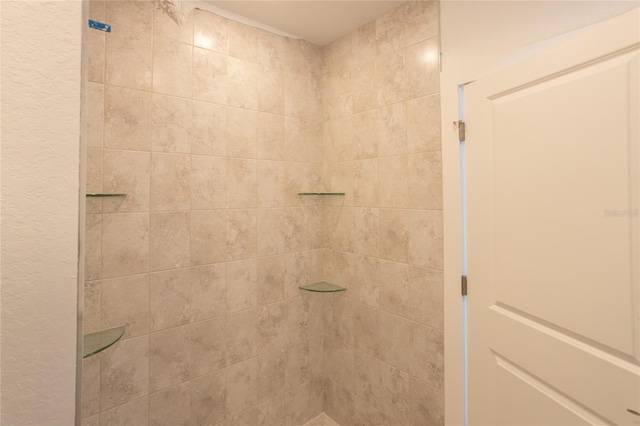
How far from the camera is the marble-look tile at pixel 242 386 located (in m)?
1.47

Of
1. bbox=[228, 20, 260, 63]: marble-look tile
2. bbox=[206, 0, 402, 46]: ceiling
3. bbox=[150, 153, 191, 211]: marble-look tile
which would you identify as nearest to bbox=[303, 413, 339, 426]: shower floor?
bbox=[150, 153, 191, 211]: marble-look tile

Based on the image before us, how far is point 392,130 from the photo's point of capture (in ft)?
4.75

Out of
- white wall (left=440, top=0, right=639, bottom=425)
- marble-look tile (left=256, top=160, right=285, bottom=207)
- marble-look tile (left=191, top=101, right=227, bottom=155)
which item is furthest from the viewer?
marble-look tile (left=256, top=160, right=285, bottom=207)

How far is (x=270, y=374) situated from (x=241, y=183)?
3.48 ft

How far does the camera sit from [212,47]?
1.42m

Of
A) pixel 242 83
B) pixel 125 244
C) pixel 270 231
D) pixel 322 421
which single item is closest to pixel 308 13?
pixel 242 83

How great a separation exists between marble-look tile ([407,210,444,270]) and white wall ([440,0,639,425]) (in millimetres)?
41

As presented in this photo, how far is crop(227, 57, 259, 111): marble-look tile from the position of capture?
1482 millimetres

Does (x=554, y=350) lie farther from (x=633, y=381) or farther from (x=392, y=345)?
(x=392, y=345)

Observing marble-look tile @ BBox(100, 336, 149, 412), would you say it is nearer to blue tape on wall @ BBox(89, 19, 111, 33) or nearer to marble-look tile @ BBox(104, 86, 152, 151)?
marble-look tile @ BBox(104, 86, 152, 151)

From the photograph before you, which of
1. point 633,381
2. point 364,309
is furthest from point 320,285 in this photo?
point 633,381

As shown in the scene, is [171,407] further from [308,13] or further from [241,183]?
[308,13]

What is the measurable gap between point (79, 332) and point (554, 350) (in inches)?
45.6

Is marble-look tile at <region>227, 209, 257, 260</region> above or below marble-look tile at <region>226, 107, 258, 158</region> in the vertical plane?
below
